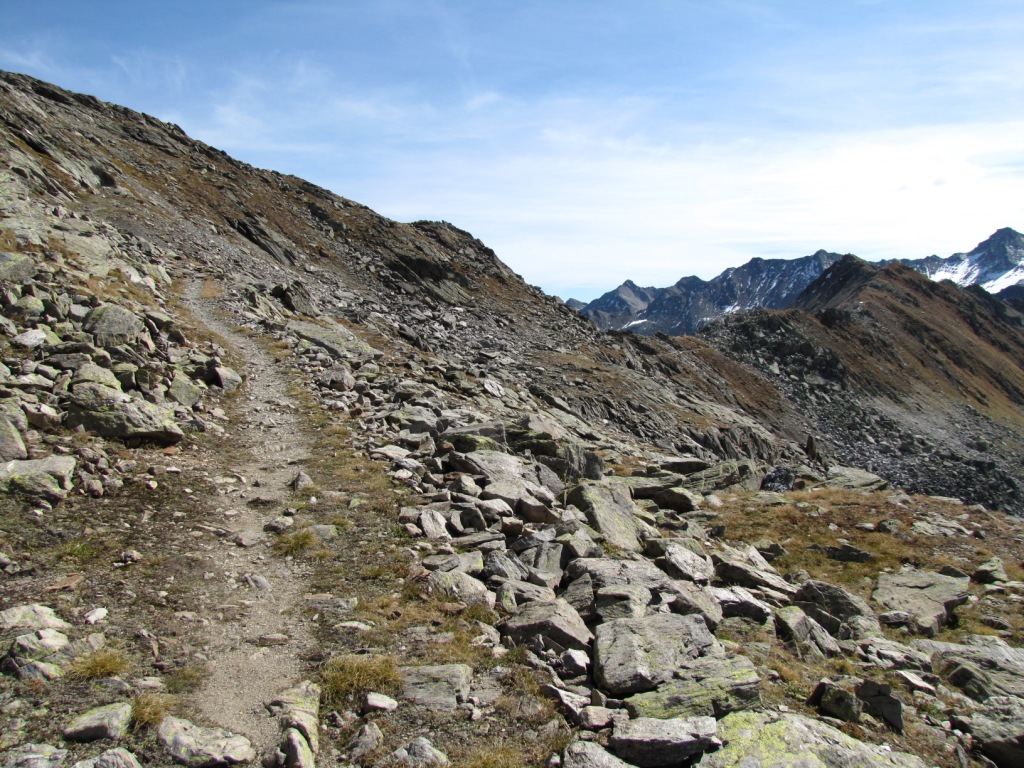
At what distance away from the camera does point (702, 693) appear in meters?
7.55

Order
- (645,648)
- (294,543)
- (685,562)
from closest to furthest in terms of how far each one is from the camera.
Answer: (645,648)
(294,543)
(685,562)

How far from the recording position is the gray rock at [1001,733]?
8.89m

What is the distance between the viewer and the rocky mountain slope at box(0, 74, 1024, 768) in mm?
6625

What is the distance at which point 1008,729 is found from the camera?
30.5 ft

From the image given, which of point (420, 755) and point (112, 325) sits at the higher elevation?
point (112, 325)

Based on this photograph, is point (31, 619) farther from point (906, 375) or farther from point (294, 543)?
point (906, 375)

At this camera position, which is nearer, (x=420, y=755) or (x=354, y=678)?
(x=420, y=755)

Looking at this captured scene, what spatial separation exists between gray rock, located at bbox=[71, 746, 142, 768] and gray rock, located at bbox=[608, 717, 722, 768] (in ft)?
15.9

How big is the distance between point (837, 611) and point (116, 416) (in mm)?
17116

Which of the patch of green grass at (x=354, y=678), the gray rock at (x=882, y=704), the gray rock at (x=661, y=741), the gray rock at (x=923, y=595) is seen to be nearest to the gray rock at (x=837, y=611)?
the gray rock at (x=923, y=595)

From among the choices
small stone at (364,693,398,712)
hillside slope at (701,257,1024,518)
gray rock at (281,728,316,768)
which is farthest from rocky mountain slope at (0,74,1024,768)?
hillside slope at (701,257,1024,518)

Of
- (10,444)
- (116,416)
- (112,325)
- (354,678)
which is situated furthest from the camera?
(112,325)

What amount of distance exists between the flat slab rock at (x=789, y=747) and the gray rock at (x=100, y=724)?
610 cm

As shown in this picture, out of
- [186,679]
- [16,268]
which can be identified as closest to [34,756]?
[186,679]
